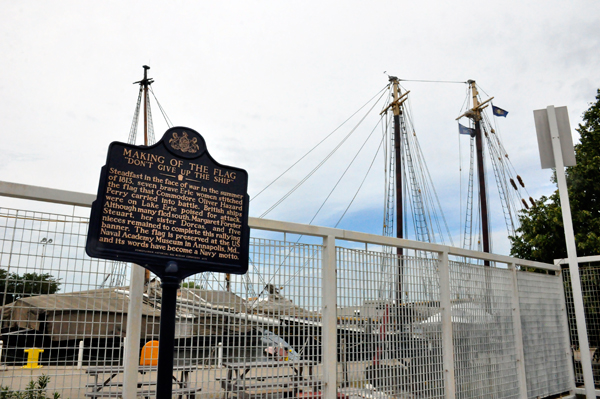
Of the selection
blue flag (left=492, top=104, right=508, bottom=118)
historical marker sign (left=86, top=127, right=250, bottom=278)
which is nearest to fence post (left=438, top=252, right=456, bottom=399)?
historical marker sign (left=86, top=127, right=250, bottom=278)

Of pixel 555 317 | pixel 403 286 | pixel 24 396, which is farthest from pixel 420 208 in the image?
pixel 24 396

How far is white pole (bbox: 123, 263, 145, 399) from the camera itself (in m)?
4.03

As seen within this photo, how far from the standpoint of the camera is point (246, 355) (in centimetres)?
474

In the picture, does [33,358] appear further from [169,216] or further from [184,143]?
[184,143]

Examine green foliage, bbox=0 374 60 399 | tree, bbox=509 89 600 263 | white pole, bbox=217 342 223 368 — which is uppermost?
tree, bbox=509 89 600 263

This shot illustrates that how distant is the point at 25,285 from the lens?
12.3 ft

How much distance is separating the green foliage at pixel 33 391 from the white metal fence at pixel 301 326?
0.15 ft

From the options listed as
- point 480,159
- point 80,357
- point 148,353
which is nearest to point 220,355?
point 148,353

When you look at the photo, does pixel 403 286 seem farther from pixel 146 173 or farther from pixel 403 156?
pixel 403 156

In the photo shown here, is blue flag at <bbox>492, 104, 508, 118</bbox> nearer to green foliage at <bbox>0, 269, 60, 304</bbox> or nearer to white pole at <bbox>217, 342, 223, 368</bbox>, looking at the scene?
white pole at <bbox>217, 342, 223, 368</bbox>

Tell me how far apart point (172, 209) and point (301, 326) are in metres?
2.19

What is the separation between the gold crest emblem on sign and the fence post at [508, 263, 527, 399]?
6958 millimetres

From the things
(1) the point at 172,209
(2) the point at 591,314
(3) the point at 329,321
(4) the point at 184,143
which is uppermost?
(4) the point at 184,143

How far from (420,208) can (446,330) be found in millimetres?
16845
